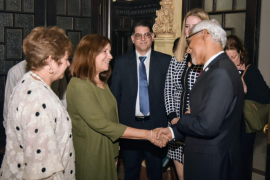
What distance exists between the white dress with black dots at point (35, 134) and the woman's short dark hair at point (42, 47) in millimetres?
102

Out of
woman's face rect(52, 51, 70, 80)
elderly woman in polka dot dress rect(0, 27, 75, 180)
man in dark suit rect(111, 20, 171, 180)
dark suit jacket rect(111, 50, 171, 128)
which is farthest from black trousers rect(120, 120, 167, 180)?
woman's face rect(52, 51, 70, 80)

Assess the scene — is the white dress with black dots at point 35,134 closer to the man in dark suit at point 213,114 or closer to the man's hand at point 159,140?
the man in dark suit at point 213,114

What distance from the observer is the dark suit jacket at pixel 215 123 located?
5.86 ft

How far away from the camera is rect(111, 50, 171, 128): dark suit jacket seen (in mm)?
3225

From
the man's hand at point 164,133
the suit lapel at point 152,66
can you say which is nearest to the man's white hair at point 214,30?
the man's hand at point 164,133

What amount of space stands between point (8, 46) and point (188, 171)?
3217 millimetres

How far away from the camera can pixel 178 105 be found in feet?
9.21

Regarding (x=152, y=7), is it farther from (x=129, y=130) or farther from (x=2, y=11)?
(x=129, y=130)

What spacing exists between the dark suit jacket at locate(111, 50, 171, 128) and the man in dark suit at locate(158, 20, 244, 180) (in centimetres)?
122

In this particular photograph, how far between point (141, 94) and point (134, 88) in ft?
0.32

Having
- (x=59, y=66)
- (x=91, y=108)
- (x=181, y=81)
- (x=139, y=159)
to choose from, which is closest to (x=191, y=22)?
(x=181, y=81)

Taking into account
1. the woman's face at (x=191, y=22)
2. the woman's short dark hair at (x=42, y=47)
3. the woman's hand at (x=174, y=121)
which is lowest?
the woman's hand at (x=174, y=121)

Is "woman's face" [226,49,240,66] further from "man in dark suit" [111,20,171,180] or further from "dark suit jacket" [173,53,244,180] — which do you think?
"dark suit jacket" [173,53,244,180]

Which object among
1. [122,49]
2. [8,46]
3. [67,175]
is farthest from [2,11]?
[67,175]
